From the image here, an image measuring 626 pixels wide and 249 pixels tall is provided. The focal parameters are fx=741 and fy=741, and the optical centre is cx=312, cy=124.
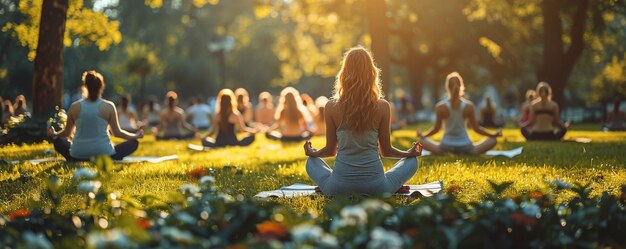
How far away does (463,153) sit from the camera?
1382 cm

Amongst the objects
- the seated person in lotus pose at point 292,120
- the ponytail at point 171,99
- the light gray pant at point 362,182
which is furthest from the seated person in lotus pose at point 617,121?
the light gray pant at point 362,182

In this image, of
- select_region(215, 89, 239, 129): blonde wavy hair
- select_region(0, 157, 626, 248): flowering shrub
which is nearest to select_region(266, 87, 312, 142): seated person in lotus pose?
select_region(215, 89, 239, 129): blonde wavy hair

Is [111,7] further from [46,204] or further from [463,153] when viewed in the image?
[46,204]

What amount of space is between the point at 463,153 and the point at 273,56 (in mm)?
53163

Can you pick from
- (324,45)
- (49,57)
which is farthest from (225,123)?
(324,45)

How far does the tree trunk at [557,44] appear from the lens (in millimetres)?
26500

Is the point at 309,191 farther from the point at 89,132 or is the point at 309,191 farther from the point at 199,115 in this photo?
the point at 199,115

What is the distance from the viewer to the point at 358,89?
24.0ft

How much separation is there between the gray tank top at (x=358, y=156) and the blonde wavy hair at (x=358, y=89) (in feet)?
0.29

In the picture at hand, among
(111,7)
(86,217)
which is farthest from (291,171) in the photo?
(111,7)

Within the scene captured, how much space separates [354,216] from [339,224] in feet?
0.55

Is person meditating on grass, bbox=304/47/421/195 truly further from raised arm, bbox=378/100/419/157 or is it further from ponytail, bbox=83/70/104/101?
ponytail, bbox=83/70/104/101

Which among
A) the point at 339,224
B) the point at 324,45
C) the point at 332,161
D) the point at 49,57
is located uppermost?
the point at 49,57

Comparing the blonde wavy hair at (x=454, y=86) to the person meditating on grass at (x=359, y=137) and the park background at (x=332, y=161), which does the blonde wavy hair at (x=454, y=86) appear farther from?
the person meditating on grass at (x=359, y=137)
